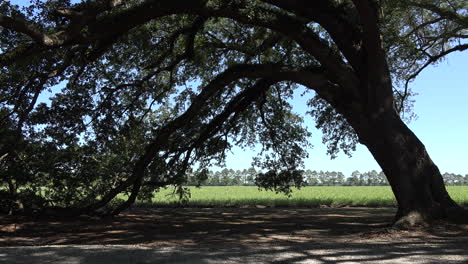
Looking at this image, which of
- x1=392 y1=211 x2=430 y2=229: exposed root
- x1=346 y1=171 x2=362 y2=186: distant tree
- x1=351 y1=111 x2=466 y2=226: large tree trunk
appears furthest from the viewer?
x1=346 y1=171 x2=362 y2=186: distant tree

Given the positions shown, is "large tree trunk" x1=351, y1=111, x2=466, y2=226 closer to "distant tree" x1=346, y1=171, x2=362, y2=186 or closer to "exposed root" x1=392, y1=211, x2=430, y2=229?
"exposed root" x1=392, y1=211, x2=430, y2=229

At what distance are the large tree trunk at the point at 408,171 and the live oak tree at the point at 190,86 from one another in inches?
1.1

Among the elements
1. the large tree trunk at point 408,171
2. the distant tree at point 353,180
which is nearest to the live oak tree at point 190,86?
the large tree trunk at point 408,171

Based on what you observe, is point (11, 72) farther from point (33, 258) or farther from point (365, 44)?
point (365, 44)

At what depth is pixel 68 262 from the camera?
17.6 ft

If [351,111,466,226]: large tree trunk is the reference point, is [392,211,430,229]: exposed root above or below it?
below

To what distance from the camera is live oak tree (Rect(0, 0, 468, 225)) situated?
955cm

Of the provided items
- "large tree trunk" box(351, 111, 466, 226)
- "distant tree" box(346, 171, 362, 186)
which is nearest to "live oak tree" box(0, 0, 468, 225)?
Answer: "large tree trunk" box(351, 111, 466, 226)

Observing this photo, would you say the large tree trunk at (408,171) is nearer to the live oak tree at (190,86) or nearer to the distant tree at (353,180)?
the live oak tree at (190,86)

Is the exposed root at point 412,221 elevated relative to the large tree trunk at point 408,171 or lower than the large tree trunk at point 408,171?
lower

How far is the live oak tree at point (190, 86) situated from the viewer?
376 inches

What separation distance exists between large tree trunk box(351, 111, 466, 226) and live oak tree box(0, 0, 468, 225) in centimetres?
3

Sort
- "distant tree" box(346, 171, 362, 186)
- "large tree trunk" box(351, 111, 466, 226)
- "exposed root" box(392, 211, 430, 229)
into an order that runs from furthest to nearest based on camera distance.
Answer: "distant tree" box(346, 171, 362, 186), "large tree trunk" box(351, 111, 466, 226), "exposed root" box(392, 211, 430, 229)

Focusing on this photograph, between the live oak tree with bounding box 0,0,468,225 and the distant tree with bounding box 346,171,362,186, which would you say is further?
the distant tree with bounding box 346,171,362,186
